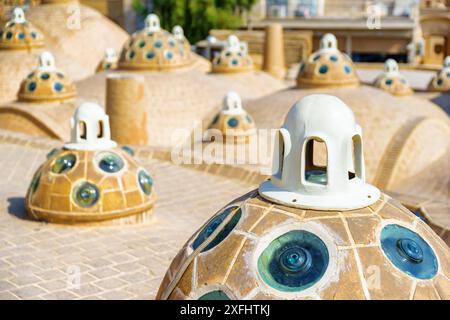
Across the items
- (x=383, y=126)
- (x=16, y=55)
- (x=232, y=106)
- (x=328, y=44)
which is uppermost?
(x=328, y=44)

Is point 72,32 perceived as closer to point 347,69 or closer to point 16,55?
point 16,55

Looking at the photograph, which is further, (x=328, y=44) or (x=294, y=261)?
(x=328, y=44)

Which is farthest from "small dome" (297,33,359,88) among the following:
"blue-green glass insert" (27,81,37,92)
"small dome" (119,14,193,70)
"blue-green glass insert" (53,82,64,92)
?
"blue-green glass insert" (27,81,37,92)

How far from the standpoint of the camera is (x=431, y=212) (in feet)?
25.2

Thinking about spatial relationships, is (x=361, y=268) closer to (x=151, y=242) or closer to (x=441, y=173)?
(x=151, y=242)

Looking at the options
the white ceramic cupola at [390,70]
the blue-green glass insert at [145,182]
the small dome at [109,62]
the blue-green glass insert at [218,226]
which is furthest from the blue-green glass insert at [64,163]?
the white ceramic cupola at [390,70]

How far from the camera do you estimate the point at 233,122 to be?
1275cm

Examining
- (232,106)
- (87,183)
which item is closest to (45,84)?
(232,106)

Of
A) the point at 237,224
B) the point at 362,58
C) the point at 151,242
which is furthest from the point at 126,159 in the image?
the point at 362,58

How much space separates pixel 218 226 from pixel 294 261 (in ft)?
1.67

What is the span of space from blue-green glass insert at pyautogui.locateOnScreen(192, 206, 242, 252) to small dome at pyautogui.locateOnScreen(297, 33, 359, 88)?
10787 millimetres

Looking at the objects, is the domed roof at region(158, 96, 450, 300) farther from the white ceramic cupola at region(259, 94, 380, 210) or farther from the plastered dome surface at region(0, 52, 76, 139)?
the plastered dome surface at region(0, 52, 76, 139)

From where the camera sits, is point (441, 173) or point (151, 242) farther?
point (441, 173)
